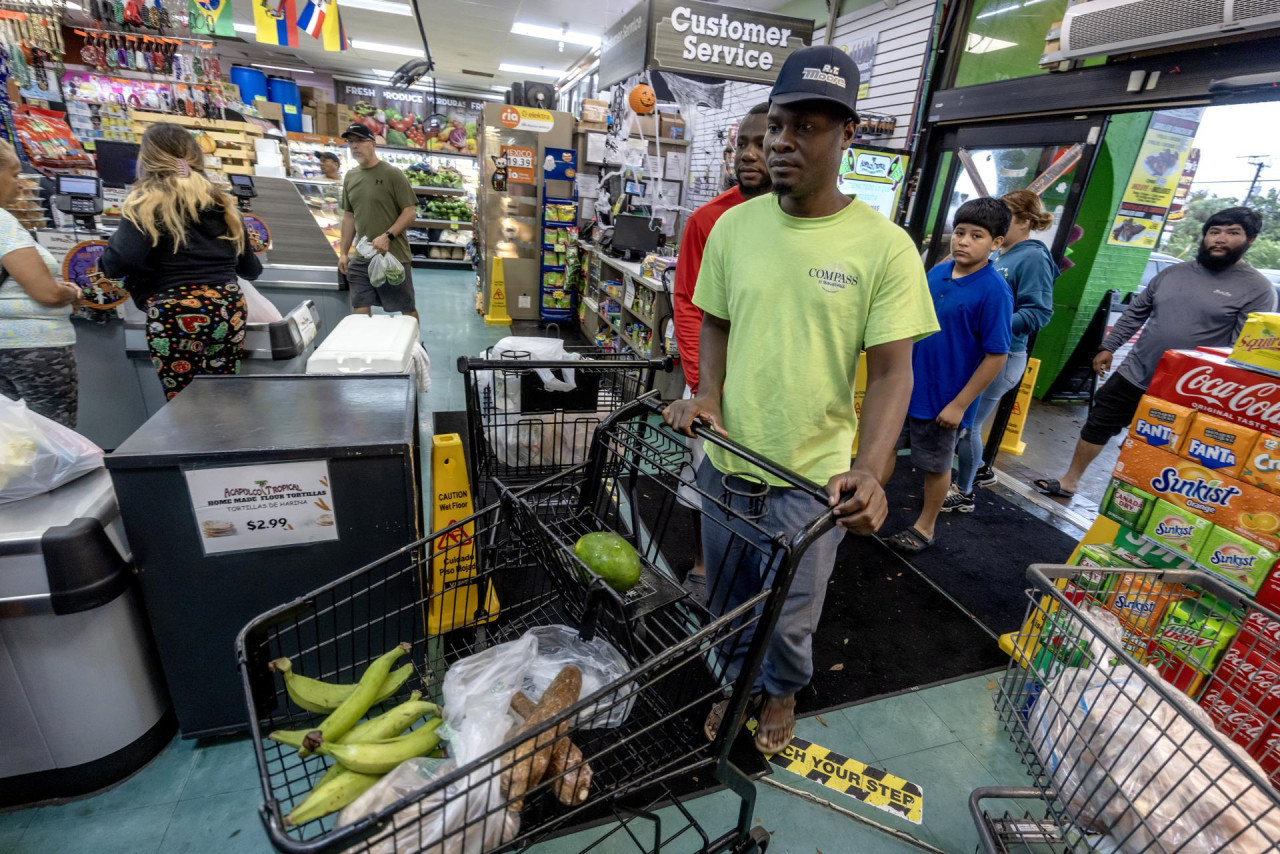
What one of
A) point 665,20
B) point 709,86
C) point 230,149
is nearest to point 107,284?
point 230,149

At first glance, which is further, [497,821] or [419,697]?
[419,697]

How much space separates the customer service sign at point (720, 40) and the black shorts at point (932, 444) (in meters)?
2.99

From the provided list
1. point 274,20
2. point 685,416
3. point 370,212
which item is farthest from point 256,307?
point 274,20

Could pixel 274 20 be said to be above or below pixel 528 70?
below

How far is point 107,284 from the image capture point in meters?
3.10

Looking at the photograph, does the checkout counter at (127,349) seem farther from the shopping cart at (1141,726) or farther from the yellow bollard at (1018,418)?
the yellow bollard at (1018,418)

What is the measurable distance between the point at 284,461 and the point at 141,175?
198 cm

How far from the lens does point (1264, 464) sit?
1758mm

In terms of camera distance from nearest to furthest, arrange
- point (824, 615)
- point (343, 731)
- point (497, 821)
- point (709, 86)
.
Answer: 1. point (497, 821)
2. point (343, 731)
3. point (824, 615)
4. point (709, 86)

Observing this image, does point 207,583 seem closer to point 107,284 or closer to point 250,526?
point 250,526

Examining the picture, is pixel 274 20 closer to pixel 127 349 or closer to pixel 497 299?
pixel 497 299

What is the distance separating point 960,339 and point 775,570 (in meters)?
2.05

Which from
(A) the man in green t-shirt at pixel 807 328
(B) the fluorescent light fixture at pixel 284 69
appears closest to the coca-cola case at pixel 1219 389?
(A) the man in green t-shirt at pixel 807 328

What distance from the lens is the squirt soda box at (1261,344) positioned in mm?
1781
